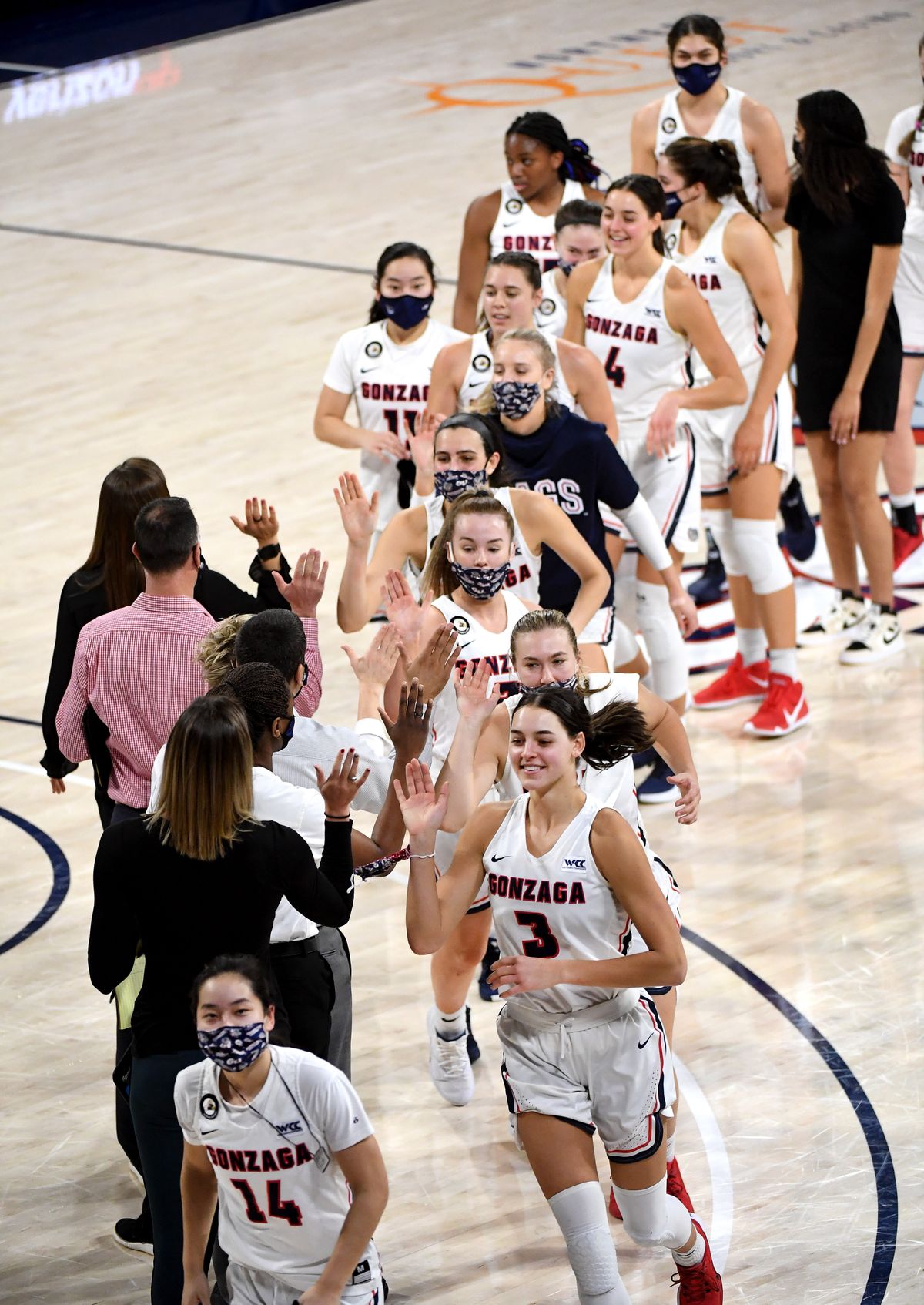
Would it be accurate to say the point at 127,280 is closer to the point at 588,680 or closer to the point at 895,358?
the point at 895,358

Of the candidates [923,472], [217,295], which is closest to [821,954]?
[923,472]

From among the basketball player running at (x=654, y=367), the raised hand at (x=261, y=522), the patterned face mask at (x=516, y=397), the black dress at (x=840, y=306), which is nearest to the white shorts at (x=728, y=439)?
the basketball player running at (x=654, y=367)

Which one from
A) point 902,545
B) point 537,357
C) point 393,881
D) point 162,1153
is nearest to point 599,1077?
point 162,1153

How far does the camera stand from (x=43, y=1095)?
526cm

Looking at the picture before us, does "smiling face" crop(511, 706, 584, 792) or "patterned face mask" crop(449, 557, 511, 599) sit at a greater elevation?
"patterned face mask" crop(449, 557, 511, 599)

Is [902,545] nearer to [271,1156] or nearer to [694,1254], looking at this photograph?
[694,1254]

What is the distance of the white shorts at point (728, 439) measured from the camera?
7273 mm

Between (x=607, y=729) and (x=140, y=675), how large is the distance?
3.55 ft

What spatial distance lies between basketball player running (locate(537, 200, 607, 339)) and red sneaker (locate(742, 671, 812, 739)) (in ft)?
5.17

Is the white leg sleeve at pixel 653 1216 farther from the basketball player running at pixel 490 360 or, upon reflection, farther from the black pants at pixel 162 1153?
the basketball player running at pixel 490 360

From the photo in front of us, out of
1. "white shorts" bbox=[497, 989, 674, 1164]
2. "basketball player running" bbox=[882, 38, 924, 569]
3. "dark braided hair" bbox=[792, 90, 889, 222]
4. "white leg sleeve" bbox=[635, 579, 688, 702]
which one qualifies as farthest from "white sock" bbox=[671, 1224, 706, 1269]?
"basketball player running" bbox=[882, 38, 924, 569]

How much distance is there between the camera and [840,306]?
7645mm

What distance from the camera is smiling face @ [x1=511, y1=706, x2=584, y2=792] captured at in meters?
4.11

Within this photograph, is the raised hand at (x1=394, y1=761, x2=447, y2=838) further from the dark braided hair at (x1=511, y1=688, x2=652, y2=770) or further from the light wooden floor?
the light wooden floor
